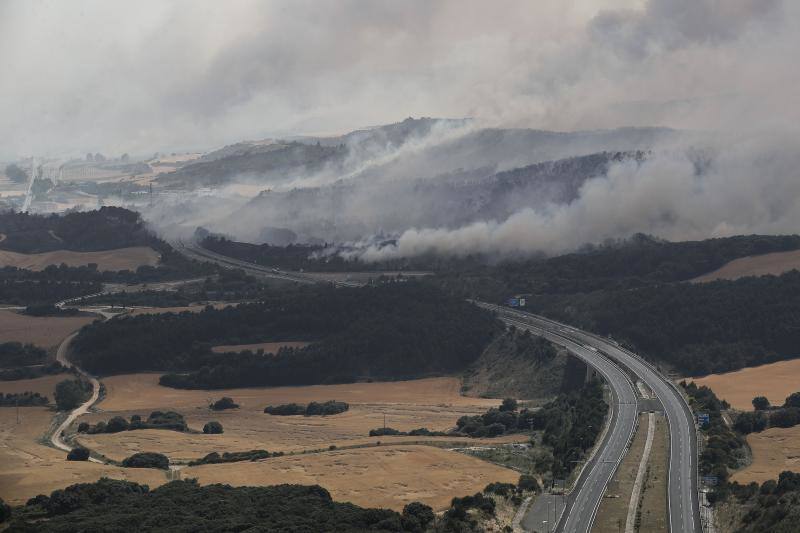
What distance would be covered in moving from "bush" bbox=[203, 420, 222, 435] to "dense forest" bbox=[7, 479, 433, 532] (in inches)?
1423

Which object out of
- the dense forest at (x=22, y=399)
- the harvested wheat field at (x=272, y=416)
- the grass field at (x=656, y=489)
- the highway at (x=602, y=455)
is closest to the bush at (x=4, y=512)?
the harvested wheat field at (x=272, y=416)

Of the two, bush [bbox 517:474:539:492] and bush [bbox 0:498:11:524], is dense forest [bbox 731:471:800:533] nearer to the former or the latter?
bush [bbox 517:474:539:492]

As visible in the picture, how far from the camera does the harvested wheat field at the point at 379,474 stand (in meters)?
114

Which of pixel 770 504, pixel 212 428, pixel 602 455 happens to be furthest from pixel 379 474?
pixel 770 504

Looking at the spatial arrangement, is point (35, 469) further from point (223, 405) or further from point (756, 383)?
point (756, 383)

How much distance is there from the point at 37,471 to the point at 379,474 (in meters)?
30.5

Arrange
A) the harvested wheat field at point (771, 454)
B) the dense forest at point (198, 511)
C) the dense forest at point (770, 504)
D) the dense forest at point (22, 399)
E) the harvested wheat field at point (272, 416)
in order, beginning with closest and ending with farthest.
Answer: the dense forest at point (770, 504), the dense forest at point (198, 511), the harvested wheat field at point (771, 454), the harvested wheat field at point (272, 416), the dense forest at point (22, 399)

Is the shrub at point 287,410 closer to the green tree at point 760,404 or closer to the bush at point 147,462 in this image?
the bush at point 147,462

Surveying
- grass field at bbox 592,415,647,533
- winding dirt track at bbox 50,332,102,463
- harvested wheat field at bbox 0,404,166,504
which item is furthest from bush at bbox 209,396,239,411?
grass field at bbox 592,415,647,533

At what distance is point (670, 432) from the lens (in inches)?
5236

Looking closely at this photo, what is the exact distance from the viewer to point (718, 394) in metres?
159

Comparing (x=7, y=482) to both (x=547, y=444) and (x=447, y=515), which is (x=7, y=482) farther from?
(x=547, y=444)

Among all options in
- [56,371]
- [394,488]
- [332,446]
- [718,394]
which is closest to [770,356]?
[718,394]

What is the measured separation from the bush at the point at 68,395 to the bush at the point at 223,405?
16740 mm
